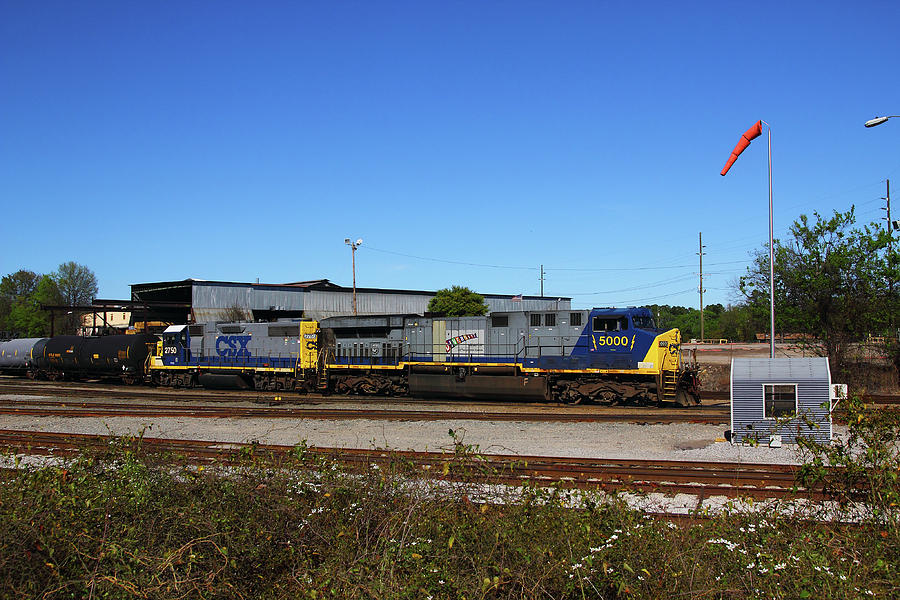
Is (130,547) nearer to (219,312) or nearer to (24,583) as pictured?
(24,583)

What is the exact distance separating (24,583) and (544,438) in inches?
434

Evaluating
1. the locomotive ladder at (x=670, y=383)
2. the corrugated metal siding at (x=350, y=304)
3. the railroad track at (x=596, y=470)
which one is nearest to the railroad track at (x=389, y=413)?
the locomotive ladder at (x=670, y=383)

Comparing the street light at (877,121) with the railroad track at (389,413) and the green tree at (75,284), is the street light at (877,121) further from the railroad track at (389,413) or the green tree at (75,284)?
the green tree at (75,284)

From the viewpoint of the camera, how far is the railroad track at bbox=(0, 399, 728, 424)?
1692 cm

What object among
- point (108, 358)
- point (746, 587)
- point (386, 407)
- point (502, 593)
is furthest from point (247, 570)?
point (108, 358)

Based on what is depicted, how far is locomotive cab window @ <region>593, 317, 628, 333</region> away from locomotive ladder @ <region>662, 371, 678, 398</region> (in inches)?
79.0

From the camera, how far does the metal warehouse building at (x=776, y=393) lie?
501 inches

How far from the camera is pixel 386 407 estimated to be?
20766 millimetres

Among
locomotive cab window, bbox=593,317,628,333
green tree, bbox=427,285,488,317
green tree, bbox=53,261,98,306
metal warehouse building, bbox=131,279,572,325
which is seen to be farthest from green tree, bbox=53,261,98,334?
locomotive cab window, bbox=593,317,628,333

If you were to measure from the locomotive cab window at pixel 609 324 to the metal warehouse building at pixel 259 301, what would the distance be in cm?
3132

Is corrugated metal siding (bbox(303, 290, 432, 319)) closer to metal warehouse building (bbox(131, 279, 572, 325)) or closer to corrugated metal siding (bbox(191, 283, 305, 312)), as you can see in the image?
metal warehouse building (bbox(131, 279, 572, 325))

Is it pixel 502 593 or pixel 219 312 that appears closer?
pixel 502 593

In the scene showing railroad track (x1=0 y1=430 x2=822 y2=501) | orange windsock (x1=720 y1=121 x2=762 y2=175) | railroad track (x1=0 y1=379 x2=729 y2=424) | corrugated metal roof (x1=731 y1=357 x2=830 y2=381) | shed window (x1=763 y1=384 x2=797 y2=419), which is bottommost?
railroad track (x1=0 y1=379 x2=729 y2=424)

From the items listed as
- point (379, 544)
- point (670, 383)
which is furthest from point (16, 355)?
point (379, 544)
